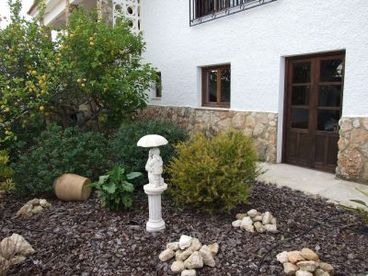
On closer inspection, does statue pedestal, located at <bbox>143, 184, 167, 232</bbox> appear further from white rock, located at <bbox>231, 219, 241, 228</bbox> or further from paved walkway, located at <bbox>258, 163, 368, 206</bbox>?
paved walkway, located at <bbox>258, 163, 368, 206</bbox>

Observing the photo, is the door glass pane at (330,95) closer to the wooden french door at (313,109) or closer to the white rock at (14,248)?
the wooden french door at (313,109)

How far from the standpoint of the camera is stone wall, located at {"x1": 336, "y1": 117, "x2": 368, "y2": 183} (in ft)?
15.1

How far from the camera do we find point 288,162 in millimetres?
5930

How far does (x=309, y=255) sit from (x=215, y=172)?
121 centimetres

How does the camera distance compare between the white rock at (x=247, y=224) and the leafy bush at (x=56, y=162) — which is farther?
the leafy bush at (x=56, y=162)

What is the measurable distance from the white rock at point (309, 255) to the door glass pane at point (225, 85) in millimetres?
4855

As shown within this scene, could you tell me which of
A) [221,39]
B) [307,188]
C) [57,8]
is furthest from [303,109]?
[57,8]

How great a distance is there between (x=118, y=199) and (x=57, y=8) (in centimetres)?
1057

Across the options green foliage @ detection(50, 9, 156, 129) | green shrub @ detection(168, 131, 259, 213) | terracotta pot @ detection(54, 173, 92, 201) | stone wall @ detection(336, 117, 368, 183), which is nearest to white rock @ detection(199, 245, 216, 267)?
green shrub @ detection(168, 131, 259, 213)

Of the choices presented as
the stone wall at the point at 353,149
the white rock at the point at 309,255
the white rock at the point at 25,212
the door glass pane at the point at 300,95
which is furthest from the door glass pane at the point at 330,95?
the white rock at the point at 25,212

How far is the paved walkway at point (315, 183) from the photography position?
421 centimetres

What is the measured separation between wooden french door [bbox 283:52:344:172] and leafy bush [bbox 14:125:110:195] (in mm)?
3277

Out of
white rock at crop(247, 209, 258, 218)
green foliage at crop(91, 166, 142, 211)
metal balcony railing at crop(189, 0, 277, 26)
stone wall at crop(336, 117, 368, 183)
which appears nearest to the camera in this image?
white rock at crop(247, 209, 258, 218)

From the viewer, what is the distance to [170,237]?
3180mm
